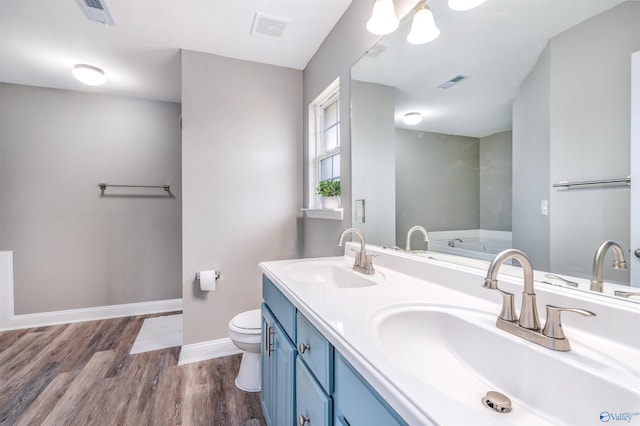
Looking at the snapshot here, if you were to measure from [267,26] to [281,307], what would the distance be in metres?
1.85

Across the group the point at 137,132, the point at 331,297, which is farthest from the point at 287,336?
the point at 137,132

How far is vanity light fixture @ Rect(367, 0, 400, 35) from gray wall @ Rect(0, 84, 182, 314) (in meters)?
2.73

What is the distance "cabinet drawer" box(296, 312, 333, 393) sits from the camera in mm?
776

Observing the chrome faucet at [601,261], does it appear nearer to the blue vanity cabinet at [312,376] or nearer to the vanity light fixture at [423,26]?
the blue vanity cabinet at [312,376]

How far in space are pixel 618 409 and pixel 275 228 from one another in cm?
222

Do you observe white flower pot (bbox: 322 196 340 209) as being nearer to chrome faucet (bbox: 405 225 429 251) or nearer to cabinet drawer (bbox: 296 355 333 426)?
chrome faucet (bbox: 405 225 429 251)

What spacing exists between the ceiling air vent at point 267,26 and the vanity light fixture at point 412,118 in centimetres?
120

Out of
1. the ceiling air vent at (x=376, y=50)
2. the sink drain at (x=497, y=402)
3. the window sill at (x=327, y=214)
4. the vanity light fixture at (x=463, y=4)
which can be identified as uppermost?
the ceiling air vent at (x=376, y=50)

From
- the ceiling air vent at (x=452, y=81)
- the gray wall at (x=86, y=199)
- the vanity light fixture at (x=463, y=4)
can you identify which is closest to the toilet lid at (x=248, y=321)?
the ceiling air vent at (x=452, y=81)

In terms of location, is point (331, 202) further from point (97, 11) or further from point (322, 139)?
point (97, 11)

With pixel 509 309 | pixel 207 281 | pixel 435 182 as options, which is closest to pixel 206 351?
pixel 207 281

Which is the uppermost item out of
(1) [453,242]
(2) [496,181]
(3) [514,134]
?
(3) [514,134]

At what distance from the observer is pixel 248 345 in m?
1.78

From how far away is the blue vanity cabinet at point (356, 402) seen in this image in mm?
542
